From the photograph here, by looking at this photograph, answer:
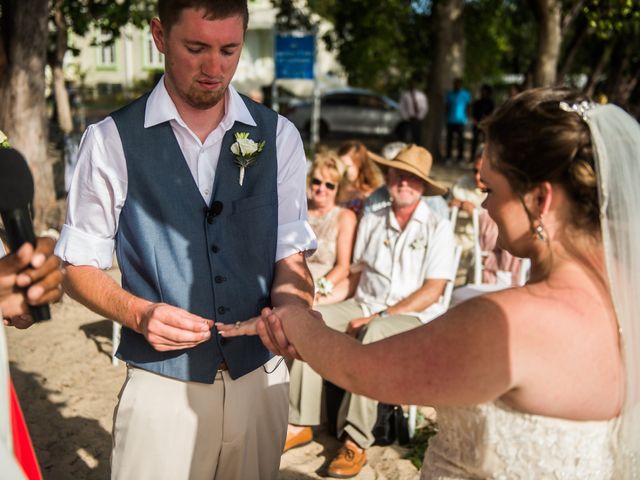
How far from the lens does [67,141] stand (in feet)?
37.6

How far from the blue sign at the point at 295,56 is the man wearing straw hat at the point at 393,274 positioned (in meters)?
9.05

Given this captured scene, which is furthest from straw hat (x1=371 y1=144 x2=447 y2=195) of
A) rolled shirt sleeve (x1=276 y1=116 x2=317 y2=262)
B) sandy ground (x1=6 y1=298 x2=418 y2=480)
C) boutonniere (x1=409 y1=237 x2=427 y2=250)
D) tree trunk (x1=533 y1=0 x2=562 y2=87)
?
tree trunk (x1=533 y1=0 x2=562 y2=87)

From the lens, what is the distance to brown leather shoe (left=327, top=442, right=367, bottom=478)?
4.39 m

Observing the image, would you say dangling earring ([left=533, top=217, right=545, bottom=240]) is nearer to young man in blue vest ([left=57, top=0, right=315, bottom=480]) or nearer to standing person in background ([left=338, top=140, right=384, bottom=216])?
young man in blue vest ([left=57, top=0, right=315, bottom=480])

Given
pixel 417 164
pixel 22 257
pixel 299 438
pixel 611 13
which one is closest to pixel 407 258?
pixel 417 164

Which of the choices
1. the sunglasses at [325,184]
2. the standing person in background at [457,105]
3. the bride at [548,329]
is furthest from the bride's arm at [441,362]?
the standing person in background at [457,105]

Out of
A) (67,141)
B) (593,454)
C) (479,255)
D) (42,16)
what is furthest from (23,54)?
(593,454)

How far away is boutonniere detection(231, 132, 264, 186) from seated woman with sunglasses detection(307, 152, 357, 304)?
9.75 ft

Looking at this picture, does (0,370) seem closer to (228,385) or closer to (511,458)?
(228,385)

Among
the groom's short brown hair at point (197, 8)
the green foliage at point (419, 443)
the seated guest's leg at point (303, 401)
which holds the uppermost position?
the groom's short brown hair at point (197, 8)

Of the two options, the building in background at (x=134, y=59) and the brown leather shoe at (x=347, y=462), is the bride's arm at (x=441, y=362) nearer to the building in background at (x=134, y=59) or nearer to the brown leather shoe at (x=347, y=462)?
the brown leather shoe at (x=347, y=462)

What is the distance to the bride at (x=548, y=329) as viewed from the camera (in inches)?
69.0

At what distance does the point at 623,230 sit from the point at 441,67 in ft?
50.0

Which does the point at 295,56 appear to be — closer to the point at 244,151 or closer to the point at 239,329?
the point at 244,151
